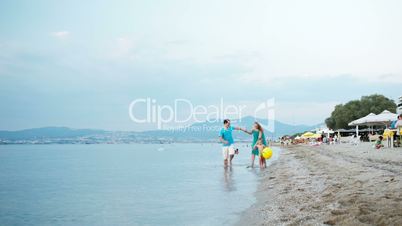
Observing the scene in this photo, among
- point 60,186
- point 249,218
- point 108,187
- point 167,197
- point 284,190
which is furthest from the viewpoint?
point 60,186

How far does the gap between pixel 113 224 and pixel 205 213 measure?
1745 mm

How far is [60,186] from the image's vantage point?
46.5ft

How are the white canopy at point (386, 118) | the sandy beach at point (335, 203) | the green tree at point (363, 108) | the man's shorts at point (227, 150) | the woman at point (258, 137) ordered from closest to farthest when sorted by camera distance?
the sandy beach at point (335, 203) → the woman at point (258, 137) → the man's shorts at point (227, 150) → the white canopy at point (386, 118) → the green tree at point (363, 108)

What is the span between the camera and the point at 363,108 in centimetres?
7956

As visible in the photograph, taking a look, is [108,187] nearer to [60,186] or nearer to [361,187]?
[60,186]

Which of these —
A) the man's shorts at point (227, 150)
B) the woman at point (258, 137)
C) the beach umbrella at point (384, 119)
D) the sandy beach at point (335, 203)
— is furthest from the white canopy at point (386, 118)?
the sandy beach at point (335, 203)

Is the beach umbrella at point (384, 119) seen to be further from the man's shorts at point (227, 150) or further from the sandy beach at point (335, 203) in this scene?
the sandy beach at point (335, 203)

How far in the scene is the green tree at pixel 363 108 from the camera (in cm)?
7862

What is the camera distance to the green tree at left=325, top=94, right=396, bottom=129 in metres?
78.6

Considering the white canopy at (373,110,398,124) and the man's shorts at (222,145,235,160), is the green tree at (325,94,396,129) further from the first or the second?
the man's shorts at (222,145,235,160)

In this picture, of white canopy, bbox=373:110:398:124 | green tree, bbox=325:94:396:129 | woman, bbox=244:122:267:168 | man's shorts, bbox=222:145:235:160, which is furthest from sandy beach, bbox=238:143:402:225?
green tree, bbox=325:94:396:129

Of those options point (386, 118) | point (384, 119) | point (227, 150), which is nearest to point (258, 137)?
point (227, 150)

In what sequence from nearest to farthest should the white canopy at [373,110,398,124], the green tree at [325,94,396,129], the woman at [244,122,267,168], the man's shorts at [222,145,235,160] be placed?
the woman at [244,122,267,168] → the man's shorts at [222,145,235,160] → the white canopy at [373,110,398,124] → the green tree at [325,94,396,129]

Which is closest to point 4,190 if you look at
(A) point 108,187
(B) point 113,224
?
(A) point 108,187
